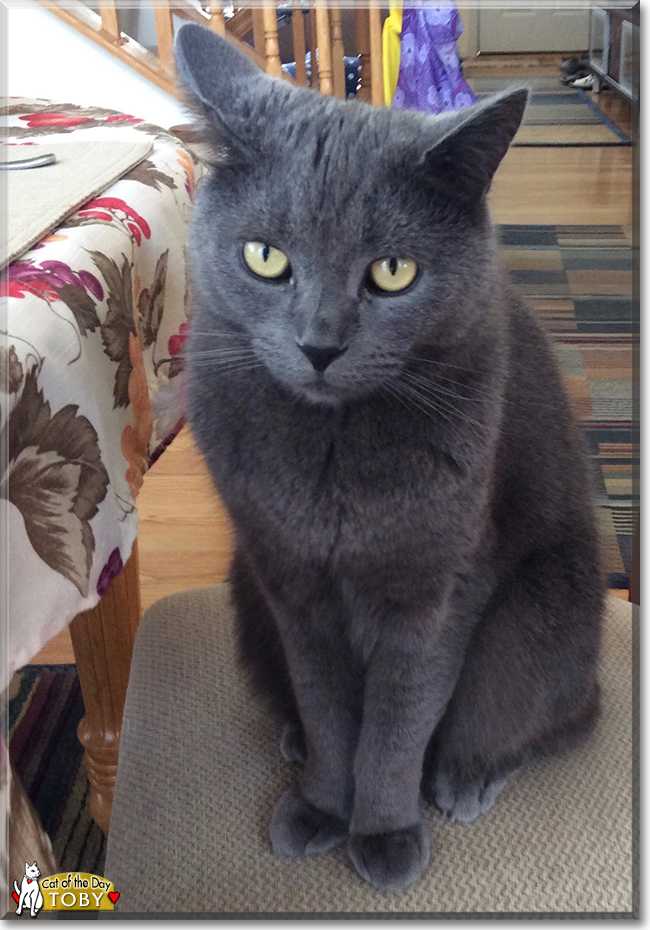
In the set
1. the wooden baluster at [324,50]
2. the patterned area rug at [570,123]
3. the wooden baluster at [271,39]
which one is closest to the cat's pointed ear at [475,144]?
the wooden baluster at [324,50]

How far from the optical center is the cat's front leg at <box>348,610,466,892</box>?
2.06ft

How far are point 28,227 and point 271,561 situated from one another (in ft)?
1.04

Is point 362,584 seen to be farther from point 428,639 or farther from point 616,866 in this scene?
point 616,866

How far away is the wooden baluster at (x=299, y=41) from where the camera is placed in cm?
127

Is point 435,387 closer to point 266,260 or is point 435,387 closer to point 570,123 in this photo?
point 266,260

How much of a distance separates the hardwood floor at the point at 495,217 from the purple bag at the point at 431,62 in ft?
0.59

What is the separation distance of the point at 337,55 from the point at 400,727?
114 centimetres

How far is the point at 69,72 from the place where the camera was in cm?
148

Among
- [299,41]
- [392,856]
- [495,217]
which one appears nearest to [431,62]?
[299,41]

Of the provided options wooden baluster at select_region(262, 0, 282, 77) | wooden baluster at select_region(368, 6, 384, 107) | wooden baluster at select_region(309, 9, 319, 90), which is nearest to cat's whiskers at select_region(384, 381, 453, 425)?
wooden baluster at select_region(262, 0, 282, 77)

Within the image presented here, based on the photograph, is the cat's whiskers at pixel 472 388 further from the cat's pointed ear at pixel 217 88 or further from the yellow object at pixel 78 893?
the yellow object at pixel 78 893

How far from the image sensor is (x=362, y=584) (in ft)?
2.03

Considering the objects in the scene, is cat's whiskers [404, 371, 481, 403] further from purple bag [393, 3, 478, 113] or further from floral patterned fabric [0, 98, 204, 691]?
purple bag [393, 3, 478, 113]

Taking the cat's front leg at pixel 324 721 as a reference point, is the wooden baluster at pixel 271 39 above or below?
above
